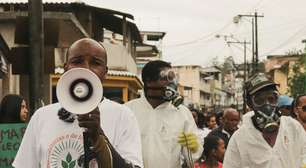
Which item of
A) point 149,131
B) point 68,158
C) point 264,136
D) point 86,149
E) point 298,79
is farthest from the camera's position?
point 298,79

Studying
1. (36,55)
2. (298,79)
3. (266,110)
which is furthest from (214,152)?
(298,79)

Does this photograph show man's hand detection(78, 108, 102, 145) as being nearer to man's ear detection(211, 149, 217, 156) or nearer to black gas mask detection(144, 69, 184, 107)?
black gas mask detection(144, 69, 184, 107)

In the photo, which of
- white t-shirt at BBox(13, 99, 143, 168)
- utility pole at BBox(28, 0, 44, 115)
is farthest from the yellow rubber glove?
utility pole at BBox(28, 0, 44, 115)

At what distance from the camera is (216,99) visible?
385 feet

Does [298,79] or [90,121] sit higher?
[90,121]

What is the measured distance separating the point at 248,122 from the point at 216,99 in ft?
366

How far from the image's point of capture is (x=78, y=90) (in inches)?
128

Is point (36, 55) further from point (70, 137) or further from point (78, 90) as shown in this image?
point (78, 90)

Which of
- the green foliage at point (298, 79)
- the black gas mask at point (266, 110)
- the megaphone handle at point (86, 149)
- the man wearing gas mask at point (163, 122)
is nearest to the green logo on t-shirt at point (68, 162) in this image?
the megaphone handle at point (86, 149)

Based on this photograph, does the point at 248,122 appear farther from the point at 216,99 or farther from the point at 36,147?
the point at 216,99

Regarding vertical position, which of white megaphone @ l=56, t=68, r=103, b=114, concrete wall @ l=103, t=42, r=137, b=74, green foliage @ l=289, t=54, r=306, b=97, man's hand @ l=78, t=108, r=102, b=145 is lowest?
green foliage @ l=289, t=54, r=306, b=97

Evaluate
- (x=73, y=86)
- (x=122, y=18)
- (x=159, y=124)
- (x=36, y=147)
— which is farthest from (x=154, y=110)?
(x=122, y=18)

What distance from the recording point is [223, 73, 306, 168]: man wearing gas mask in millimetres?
5828

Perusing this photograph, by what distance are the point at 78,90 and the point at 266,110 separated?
111 inches
